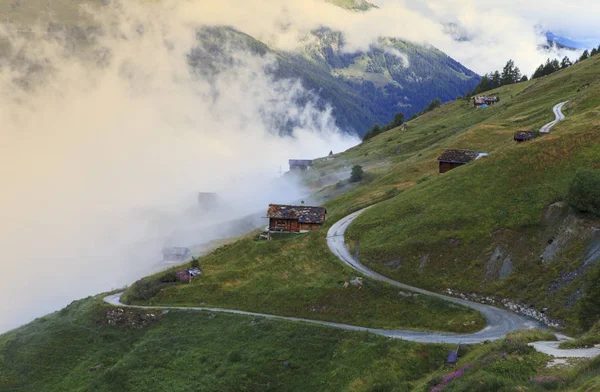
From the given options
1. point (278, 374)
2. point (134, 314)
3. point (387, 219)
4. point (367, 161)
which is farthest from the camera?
point (367, 161)

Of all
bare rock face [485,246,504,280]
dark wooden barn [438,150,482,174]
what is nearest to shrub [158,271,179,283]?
bare rock face [485,246,504,280]

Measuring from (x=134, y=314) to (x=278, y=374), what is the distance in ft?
90.3

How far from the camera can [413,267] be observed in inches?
2431

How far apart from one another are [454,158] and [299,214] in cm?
3634

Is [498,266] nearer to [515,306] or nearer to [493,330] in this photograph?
[515,306]

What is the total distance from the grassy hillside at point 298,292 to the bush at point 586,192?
18.4m

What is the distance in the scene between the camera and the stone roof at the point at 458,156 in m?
102

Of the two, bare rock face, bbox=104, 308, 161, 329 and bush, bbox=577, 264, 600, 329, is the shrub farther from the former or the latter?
bush, bbox=577, 264, 600, 329

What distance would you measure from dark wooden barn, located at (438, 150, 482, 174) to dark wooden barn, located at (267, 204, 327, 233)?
30.0 m

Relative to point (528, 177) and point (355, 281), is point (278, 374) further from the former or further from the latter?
point (528, 177)

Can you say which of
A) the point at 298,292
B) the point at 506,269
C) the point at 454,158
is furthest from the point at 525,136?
the point at 298,292

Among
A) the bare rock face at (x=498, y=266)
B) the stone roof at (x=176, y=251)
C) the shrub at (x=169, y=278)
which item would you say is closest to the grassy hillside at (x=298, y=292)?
the shrub at (x=169, y=278)

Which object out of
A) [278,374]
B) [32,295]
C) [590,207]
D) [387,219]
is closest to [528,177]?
[590,207]

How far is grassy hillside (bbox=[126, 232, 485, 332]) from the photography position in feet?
171
